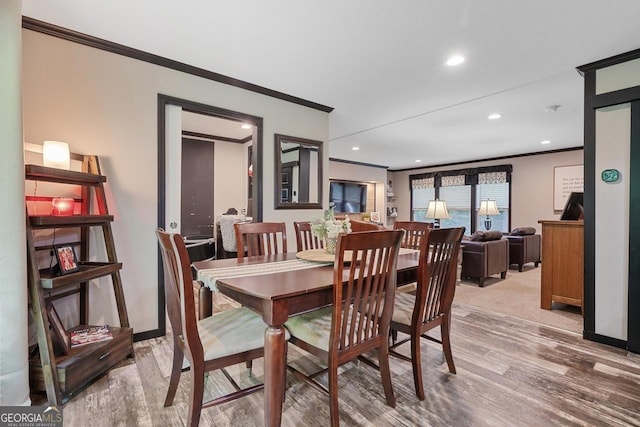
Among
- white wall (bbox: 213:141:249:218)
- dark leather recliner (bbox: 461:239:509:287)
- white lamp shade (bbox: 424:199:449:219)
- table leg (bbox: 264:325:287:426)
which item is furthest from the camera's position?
white lamp shade (bbox: 424:199:449:219)

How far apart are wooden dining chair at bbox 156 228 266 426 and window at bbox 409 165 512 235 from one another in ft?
20.8

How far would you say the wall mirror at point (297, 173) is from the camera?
11.3ft

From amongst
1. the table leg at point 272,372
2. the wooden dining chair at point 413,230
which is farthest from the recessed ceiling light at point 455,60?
the table leg at point 272,372

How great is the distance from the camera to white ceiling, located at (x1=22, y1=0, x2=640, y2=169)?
6.39 feet

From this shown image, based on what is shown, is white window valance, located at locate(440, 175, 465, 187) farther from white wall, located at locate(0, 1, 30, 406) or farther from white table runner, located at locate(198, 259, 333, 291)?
white wall, located at locate(0, 1, 30, 406)

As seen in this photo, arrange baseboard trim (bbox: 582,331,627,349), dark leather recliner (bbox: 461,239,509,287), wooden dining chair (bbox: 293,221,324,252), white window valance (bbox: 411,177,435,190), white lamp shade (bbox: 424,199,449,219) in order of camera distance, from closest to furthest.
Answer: baseboard trim (bbox: 582,331,627,349), wooden dining chair (bbox: 293,221,324,252), dark leather recliner (bbox: 461,239,509,287), white lamp shade (bbox: 424,199,449,219), white window valance (bbox: 411,177,435,190)

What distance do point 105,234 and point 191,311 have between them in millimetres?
1337

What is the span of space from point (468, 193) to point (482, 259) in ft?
13.8

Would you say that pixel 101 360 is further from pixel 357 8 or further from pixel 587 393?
pixel 587 393

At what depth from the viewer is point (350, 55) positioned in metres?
2.55

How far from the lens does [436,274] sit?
5.90 feet

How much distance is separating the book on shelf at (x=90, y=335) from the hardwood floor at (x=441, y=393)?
0.25m

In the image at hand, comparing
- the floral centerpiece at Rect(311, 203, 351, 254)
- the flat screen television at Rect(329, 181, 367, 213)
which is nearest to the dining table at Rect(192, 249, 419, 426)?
the floral centerpiece at Rect(311, 203, 351, 254)

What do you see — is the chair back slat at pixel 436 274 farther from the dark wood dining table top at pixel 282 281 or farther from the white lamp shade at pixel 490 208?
the white lamp shade at pixel 490 208
